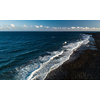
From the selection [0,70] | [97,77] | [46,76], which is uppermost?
[97,77]

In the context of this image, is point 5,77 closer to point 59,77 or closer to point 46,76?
point 46,76

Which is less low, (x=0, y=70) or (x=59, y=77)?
(x=59, y=77)

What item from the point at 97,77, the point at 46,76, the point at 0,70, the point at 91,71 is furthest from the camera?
the point at 0,70

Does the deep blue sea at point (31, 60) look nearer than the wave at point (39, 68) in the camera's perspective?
No

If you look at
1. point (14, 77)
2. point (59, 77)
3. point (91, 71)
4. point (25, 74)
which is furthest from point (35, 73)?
point (91, 71)

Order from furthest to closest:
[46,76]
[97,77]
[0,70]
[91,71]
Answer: [0,70] → [91,71] → [46,76] → [97,77]

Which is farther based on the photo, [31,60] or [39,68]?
[31,60]

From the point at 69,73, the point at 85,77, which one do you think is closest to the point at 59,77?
the point at 69,73

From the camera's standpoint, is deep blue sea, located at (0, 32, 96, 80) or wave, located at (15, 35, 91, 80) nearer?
wave, located at (15, 35, 91, 80)

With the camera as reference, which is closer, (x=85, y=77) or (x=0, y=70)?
(x=85, y=77)
